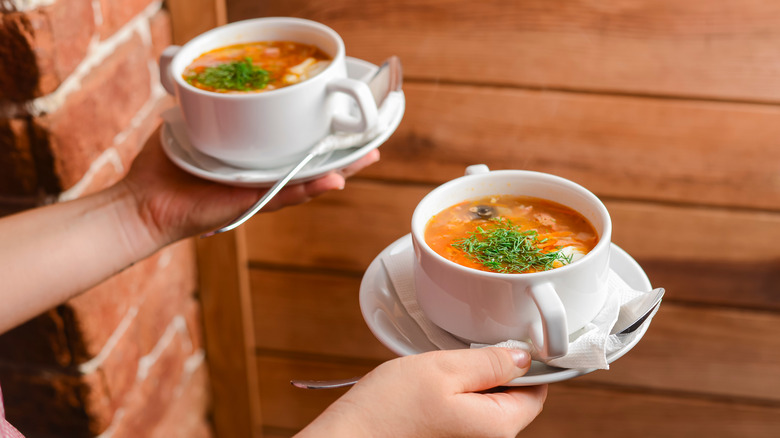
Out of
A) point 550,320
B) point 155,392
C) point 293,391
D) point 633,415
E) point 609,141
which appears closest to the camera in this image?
point 550,320

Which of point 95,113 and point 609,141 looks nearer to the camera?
point 95,113

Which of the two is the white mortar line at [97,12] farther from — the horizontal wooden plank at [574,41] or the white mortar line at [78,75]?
the horizontal wooden plank at [574,41]

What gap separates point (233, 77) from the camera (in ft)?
3.03

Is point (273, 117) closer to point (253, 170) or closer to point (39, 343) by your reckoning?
point (253, 170)

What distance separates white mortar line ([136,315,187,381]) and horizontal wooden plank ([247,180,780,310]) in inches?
9.0

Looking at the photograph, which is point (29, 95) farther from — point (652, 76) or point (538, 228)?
point (652, 76)

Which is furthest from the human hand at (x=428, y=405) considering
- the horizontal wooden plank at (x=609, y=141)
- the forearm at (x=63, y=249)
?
the horizontal wooden plank at (x=609, y=141)

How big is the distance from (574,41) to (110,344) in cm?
90

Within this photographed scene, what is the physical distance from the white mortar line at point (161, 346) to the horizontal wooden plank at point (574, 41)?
0.63 m

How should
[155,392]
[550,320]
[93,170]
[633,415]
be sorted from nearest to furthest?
[550,320], [93,170], [155,392], [633,415]

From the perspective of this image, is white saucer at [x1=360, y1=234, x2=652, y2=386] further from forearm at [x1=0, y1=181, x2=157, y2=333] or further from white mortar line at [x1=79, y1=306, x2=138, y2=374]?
white mortar line at [x1=79, y1=306, x2=138, y2=374]

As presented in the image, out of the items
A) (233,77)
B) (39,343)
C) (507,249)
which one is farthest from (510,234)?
(39,343)

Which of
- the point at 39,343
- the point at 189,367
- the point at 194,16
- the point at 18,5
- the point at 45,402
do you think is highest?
the point at 18,5

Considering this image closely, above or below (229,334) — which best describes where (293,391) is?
below
